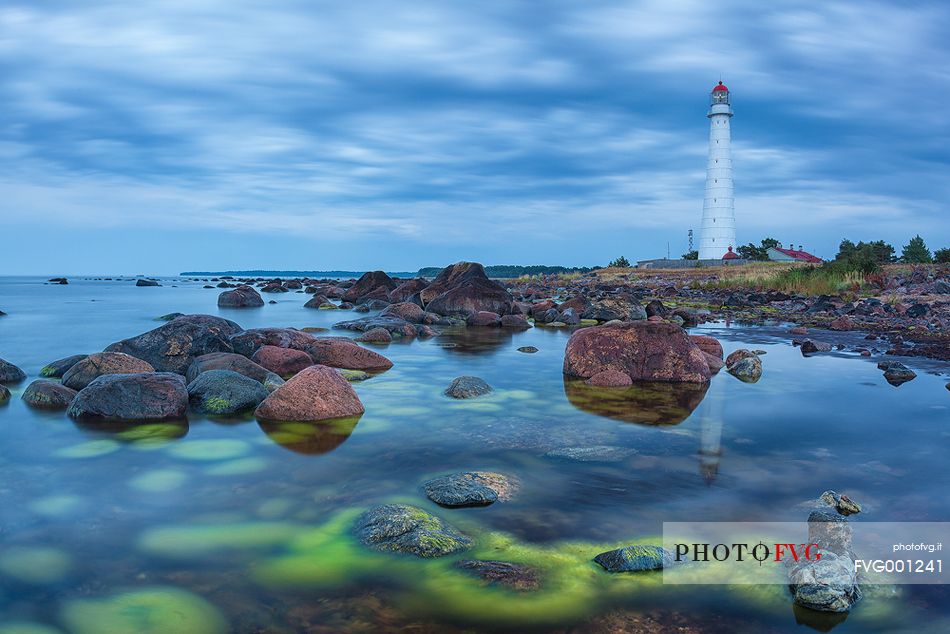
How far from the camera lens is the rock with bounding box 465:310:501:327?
2108 centimetres

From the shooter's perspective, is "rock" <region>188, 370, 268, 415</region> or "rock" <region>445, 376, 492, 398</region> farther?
"rock" <region>445, 376, 492, 398</region>

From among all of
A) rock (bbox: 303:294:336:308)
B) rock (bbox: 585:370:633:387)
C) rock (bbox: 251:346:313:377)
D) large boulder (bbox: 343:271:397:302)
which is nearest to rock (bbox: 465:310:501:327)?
rock (bbox: 251:346:313:377)

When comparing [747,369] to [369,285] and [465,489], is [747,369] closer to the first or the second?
[465,489]

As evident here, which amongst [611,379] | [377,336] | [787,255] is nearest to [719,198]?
[787,255]

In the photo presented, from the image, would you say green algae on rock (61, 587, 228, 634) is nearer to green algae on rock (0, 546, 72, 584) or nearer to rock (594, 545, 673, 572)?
green algae on rock (0, 546, 72, 584)

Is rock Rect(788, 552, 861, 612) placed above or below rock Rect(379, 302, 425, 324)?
below

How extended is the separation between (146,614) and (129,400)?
4.79m

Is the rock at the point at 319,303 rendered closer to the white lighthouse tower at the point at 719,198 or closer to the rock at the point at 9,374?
the rock at the point at 9,374

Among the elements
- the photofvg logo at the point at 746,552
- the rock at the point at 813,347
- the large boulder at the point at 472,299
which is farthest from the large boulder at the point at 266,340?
the large boulder at the point at 472,299

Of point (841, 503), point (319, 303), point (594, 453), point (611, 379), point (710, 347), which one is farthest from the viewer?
point (319, 303)

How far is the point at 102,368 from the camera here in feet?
30.2

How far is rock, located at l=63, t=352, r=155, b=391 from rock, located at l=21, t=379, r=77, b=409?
51cm

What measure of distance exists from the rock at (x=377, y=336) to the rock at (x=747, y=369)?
27.3 ft

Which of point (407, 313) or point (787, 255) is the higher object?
point (787, 255)
